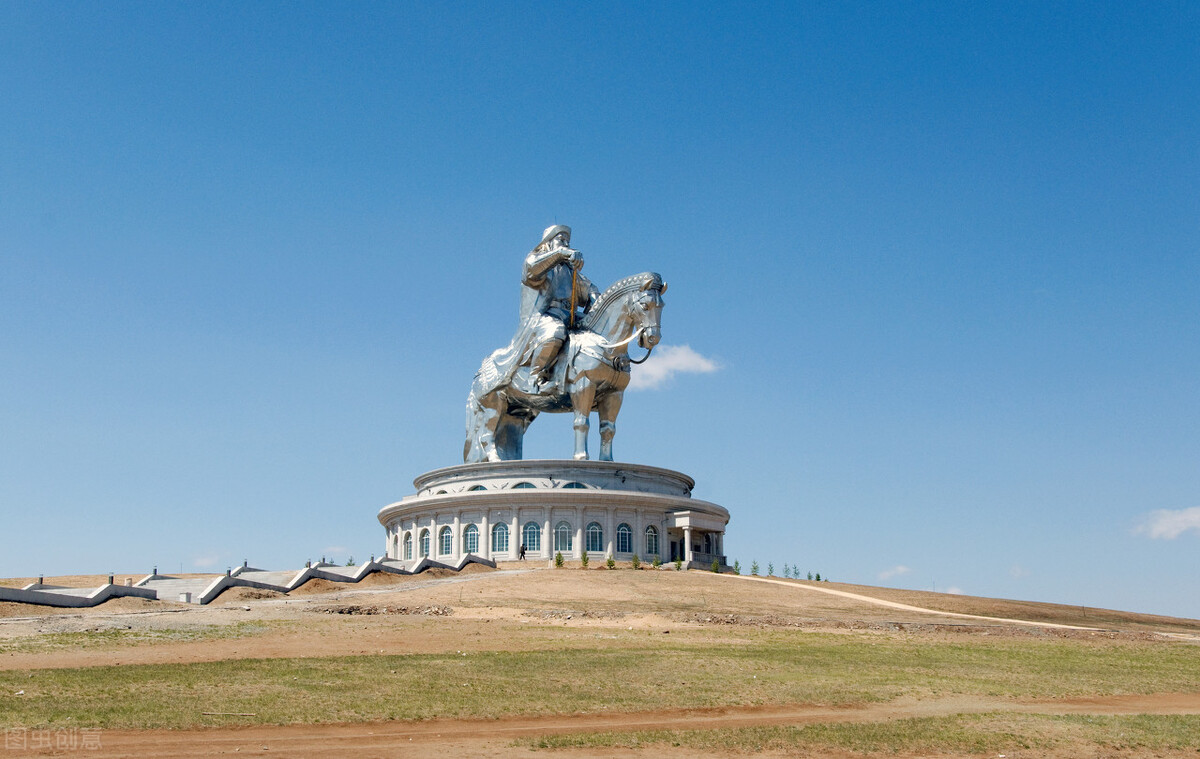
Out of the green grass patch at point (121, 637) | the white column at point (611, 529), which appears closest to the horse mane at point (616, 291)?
the white column at point (611, 529)

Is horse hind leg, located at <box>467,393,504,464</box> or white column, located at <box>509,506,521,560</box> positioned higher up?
horse hind leg, located at <box>467,393,504,464</box>

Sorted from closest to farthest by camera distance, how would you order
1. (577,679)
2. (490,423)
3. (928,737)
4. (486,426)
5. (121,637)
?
(928,737) → (577,679) → (121,637) → (490,423) → (486,426)

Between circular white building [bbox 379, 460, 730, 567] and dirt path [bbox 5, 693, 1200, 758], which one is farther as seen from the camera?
circular white building [bbox 379, 460, 730, 567]

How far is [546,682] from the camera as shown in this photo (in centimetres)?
2281

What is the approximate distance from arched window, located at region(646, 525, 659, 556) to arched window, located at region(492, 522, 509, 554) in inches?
306

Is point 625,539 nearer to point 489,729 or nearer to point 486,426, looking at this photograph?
point 486,426

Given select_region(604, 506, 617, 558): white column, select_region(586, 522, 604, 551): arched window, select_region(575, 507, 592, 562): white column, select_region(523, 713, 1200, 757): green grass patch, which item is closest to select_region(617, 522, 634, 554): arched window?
Result: select_region(604, 506, 617, 558): white column

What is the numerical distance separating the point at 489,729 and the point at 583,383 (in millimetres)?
44206

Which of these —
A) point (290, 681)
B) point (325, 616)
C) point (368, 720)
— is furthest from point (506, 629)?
point (368, 720)

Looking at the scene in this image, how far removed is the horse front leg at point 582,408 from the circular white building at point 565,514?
1.21m

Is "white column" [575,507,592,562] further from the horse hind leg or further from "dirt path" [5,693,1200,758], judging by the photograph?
"dirt path" [5,693,1200,758]

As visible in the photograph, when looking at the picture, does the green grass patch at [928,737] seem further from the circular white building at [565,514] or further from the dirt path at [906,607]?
the circular white building at [565,514]

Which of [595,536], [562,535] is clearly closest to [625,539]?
[595,536]

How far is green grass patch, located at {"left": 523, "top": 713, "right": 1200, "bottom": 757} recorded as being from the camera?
1742cm
